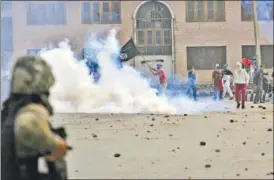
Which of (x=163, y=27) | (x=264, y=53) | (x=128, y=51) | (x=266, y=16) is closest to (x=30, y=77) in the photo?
(x=266, y=16)

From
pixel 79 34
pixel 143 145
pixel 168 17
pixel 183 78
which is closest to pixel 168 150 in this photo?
pixel 143 145

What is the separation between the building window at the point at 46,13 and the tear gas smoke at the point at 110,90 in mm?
231

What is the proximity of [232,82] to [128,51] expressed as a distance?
0.91 meters

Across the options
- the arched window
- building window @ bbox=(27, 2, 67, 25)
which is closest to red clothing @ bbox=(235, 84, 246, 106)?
the arched window

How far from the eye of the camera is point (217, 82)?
16.7ft

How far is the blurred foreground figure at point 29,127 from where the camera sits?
1646 millimetres

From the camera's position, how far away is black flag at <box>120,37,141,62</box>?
5.76 meters

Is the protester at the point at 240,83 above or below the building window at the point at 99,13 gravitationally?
below

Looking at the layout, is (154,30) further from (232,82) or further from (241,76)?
(241,76)

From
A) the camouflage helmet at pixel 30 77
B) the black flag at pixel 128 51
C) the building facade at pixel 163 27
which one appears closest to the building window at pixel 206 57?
the building facade at pixel 163 27

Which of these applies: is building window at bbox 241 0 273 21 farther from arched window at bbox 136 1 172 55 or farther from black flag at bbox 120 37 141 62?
black flag at bbox 120 37 141 62

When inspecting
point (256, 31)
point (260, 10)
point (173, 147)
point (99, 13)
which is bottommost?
point (173, 147)

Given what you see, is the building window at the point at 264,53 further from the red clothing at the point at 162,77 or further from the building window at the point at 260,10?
the red clothing at the point at 162,77

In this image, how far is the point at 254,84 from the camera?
18.3ft
